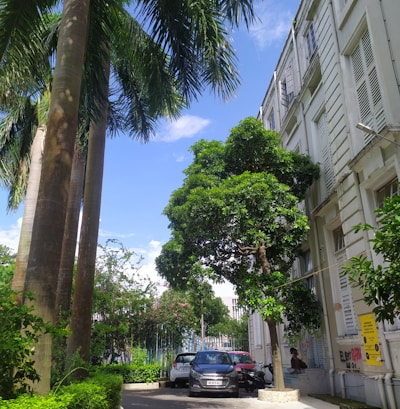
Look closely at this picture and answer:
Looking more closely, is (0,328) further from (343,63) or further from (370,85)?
(343,63)

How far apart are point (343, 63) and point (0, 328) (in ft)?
35.3

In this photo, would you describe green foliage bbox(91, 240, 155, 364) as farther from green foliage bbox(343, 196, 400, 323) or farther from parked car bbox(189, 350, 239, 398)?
green foliage bbox(343, 196, 400, 323)

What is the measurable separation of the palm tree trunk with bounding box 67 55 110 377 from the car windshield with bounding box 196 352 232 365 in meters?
7.26

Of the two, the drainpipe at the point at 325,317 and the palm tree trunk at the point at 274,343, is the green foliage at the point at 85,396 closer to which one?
the palm tree trunk at the point at 274,343

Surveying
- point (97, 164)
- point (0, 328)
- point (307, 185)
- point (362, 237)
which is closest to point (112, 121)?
point (97, 164)

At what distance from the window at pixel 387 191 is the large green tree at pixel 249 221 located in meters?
2.86

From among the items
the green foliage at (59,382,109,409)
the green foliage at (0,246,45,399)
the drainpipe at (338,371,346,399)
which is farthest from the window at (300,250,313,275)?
the green foliage at (0,246,45,399)

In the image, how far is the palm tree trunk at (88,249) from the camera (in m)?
8.24

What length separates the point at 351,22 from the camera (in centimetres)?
1098

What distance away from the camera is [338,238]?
Result: 12867mm

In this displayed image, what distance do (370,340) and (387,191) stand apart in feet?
11.3

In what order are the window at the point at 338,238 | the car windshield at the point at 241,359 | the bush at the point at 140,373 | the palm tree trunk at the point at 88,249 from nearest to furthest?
1. the palm tree trunk at the point at 88,249
2. the window at the point at 338,238
3. the bush at the point at 140,373
4. the car windshield at the point at 241,359

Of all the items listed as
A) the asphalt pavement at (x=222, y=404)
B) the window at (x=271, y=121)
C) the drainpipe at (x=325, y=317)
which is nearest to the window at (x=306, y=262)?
the drainpipe at (x=325, y=317)

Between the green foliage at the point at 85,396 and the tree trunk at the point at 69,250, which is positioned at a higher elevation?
the tree trunk at the point at 69,250
